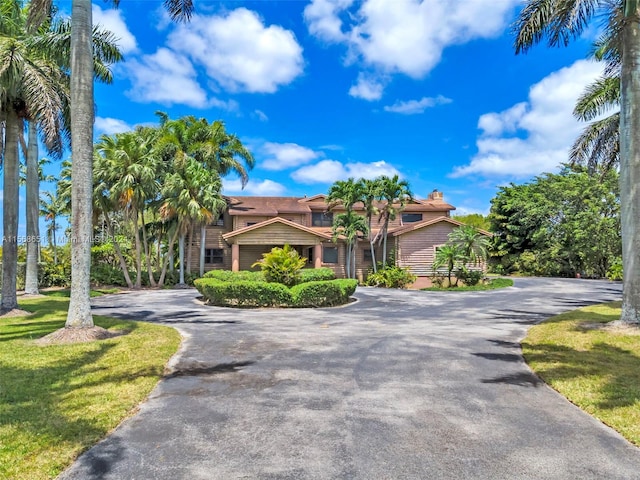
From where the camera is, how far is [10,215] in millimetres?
13461

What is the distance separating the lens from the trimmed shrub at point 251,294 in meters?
16.4

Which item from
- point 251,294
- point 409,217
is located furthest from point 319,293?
point 409,217

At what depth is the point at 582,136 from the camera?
57.5 ft

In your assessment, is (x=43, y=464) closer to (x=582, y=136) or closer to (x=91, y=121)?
(x=91, y=121)

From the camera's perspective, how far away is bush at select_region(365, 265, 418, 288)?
2775 cm

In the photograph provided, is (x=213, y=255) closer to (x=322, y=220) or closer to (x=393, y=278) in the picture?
(x=322, y=220)

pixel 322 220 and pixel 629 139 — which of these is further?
pixel 322 220

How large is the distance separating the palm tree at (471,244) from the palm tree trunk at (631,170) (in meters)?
16.6

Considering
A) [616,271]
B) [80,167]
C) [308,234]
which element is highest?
[80,167]

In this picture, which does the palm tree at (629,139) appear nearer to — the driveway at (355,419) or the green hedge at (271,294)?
the driveway at (355,419)

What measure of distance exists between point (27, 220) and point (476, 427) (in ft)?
70.9

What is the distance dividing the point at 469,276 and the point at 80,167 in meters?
24.4

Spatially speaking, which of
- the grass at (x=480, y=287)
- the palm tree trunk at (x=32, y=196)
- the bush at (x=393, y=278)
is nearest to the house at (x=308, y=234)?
the bush at (x=393, y=278)

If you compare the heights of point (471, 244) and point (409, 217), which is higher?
point (409, 217)
